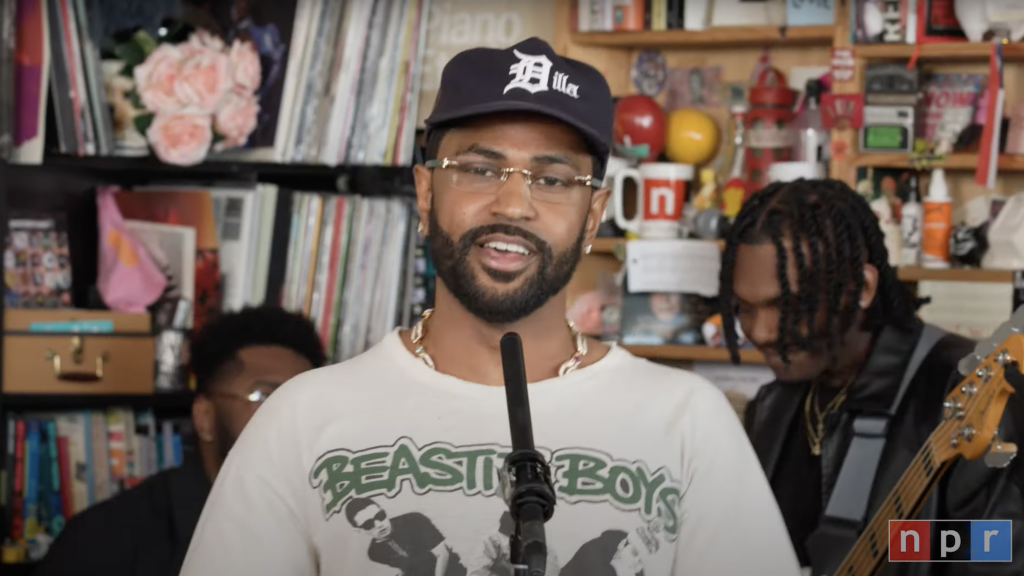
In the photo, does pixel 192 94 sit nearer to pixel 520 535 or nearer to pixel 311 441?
pixel 311 441

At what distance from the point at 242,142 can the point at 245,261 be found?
0.24 metres

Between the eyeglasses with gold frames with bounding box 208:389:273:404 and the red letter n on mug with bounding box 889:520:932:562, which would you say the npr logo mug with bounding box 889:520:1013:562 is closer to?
the red letter n on mug with bounding box 889:520:932:562

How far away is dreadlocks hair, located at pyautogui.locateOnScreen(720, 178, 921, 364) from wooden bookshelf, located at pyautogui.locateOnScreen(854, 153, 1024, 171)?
1.56 feet

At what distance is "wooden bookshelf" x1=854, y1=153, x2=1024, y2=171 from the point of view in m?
2.71

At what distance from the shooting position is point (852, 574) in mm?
1937

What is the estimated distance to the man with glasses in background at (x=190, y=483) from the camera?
242 centimetres

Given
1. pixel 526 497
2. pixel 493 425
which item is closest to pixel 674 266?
pixel 493 425

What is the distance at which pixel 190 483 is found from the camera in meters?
2.47

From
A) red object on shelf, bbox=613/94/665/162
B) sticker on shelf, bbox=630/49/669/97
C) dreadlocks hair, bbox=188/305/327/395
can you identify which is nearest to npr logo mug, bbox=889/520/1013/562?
dreadlocks hair, bbox=188/305/327/395

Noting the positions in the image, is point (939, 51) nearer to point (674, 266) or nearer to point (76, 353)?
point (674, 266)

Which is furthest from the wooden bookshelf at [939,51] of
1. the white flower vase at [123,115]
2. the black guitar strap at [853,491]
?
the white flower vase at [123,115]

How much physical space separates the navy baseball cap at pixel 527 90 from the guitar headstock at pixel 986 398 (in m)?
0.61

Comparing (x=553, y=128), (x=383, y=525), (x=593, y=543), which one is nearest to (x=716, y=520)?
(x=593, y=543)

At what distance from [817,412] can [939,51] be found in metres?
0.89
